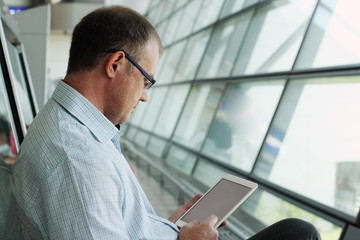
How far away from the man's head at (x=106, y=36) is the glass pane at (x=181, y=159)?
5.67m

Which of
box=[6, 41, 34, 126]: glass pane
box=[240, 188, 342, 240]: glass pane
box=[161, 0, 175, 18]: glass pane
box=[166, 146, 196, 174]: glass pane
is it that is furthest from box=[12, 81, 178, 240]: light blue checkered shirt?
box=[161, 0, 175, 18]: glass pane

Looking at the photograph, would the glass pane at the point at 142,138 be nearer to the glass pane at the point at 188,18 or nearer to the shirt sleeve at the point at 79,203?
the glass pane at the point at 188,18

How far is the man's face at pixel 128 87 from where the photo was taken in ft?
4.62

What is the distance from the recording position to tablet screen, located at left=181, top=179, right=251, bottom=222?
1668mm

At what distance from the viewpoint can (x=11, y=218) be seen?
130 cm

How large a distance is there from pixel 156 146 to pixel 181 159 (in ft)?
7.65

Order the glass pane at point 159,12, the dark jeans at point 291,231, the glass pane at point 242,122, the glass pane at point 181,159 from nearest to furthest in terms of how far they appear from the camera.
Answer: the dark jeans at point 291,231 → the glass pane at point 242,122 → the glass pane at point 181,159 → the glass pane at point 159,12

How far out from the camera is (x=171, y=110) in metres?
10.0

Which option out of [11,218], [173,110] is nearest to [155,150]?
[173,110]

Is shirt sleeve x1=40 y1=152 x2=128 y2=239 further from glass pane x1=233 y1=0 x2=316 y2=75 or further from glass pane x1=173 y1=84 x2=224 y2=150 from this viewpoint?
glass pane x1=173 y1=84 x2=224 y2=150

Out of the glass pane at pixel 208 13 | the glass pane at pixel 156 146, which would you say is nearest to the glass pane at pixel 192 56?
the glass pane at pixel 208 13

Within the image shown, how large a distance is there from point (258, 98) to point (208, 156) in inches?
58.8

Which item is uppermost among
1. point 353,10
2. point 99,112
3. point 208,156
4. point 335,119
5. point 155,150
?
point 353,10

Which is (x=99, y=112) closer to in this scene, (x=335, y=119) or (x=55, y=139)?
(x=55, y=139)
